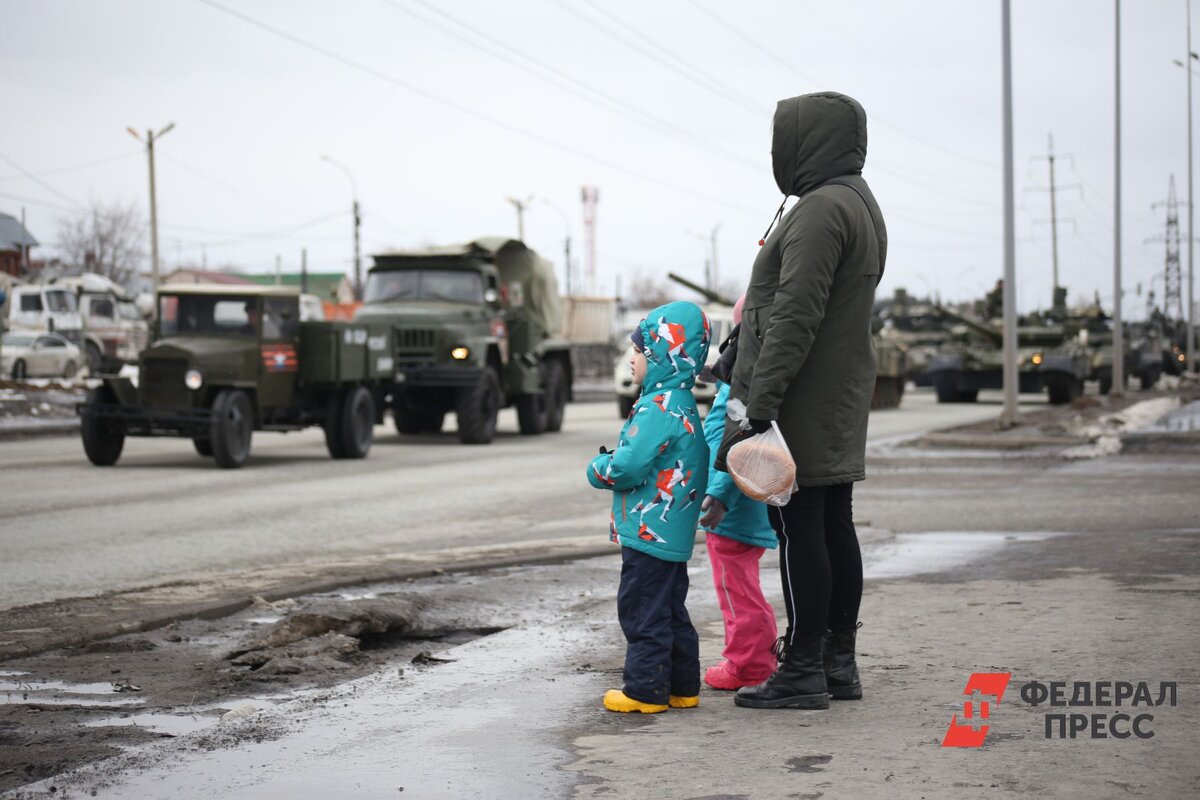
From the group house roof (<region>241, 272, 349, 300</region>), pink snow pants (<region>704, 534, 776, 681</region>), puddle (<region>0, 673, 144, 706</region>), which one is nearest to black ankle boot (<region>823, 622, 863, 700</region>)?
pink snow pants (<region>704, 534, 776, 681</region>)

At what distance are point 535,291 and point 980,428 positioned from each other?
285 inches

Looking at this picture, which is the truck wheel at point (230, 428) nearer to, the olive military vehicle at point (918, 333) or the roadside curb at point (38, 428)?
the roadside curb at point (38, 428)

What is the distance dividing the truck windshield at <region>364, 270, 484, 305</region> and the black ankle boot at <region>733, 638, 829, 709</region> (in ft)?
58.8

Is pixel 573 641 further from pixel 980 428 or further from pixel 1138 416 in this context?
pixel 1138 416

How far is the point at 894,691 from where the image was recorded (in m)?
5.34

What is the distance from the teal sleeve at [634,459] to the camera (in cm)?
516

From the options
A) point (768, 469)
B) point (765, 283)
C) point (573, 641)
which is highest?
point (765, 283)

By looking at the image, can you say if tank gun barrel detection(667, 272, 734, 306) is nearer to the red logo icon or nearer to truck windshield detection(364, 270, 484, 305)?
truck windshield detection(364, 270, 484, 305)

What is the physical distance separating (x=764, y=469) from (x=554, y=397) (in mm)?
20102

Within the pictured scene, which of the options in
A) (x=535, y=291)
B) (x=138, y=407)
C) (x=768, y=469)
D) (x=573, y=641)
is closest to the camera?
(x=768, y=469)

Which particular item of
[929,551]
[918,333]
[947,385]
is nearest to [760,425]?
[929,551]

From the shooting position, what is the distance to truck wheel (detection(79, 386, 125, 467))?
17250 mm

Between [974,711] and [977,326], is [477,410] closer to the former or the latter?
[974,711]

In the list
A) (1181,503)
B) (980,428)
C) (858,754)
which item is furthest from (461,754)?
(980,428)
